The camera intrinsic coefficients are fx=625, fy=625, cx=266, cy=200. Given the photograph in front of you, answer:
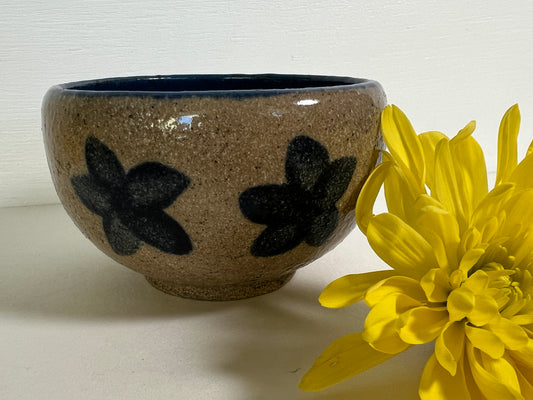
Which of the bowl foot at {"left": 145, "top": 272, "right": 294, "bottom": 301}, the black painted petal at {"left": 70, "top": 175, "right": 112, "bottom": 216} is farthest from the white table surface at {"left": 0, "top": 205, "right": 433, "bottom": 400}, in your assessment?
the black painted petal at {"left": 70, "top": 175, "right": 112, "bottom": 216}

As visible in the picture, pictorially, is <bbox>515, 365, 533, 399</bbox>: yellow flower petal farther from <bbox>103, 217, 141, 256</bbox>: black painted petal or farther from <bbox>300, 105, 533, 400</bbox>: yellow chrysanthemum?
<bbox>103, 217, 141, 256</bbox>: black painted petal

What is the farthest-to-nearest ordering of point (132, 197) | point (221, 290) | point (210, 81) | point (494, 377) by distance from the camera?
point (210, 81) < point (221, 290) < point (132, 197) < point (494, 377)

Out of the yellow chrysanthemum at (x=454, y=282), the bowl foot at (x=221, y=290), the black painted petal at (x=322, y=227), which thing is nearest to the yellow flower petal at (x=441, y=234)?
the yellow chrysanthemum at (x=454, y=282)

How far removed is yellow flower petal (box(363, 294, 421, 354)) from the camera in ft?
1.19

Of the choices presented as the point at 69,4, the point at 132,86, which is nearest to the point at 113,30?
the point at 69,4

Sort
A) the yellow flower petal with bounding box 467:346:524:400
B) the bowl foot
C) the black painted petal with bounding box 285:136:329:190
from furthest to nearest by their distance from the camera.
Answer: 1. the bowl foot
2. the black painted petal with bounding box 285:136:329:190
3. the yellow flower petal with bounding box 467:346:524:400

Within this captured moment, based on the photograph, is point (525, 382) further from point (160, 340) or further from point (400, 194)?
point (160, 340)

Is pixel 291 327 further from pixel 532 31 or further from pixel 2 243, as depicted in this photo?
pixel 532 31

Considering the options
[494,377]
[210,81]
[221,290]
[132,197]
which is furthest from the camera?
[210,81]

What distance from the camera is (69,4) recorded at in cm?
92

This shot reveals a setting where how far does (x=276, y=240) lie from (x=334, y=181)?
63mm

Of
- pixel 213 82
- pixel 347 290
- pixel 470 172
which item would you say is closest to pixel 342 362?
pixel 347 290

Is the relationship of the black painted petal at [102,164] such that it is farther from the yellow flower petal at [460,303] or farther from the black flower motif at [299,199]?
the yellow flower petal at [460,303]

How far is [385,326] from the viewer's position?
0.37 meters
